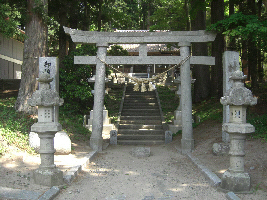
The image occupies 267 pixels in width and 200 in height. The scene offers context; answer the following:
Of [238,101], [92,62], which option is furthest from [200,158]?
[92,62]

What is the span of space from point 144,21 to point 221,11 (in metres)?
21.7

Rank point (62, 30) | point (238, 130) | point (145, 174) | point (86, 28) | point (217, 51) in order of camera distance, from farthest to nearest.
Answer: point (86, 28) < point (62, 30) < point (217, 51) < point (145, 174) < point (238, 130)

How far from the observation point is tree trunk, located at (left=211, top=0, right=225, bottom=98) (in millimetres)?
14070

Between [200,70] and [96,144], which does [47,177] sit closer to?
[96,144]

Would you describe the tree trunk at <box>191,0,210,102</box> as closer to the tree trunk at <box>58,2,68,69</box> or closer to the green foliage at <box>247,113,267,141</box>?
the green foliage at <box>247,113,267,141</box>

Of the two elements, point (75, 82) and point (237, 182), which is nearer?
point (237, 182)

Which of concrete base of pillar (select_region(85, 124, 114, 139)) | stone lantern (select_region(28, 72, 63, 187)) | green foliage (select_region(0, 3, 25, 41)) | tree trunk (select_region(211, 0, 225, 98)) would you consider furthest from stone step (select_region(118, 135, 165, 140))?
stone lantern (select_region(28, 72, 63, 187))

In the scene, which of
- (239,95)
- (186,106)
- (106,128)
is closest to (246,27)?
(186,106)

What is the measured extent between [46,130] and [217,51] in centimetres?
1145

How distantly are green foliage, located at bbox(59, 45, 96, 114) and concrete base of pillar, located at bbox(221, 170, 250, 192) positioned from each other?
8785mm

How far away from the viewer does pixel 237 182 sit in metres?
5.71

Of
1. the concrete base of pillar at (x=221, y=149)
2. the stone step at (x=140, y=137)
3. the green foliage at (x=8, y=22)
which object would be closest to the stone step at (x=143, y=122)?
the stone step at (x=140, y=137)

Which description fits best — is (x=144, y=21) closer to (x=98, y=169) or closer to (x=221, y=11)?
(x=221, y=11)

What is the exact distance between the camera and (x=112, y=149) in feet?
34.5
